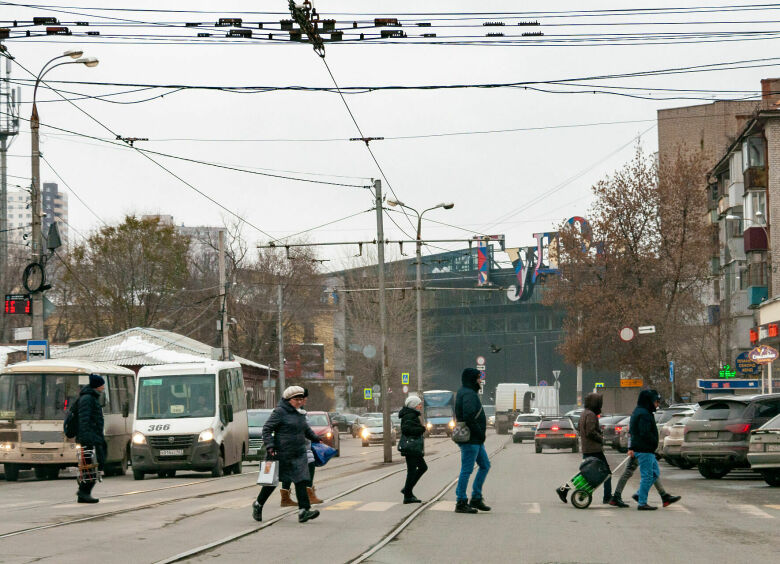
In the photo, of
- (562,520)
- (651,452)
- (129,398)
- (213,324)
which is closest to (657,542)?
(562,520)

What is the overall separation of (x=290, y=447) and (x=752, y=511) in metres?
6.73

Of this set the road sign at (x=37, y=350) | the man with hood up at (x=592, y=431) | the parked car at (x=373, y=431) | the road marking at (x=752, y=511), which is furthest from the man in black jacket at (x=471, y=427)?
the parked car at (x=373, y=431)

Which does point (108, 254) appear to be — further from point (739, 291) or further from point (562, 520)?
point (562, 520)

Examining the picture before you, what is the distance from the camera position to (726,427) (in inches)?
942

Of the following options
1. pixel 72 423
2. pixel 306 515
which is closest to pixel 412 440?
pixel 306 515

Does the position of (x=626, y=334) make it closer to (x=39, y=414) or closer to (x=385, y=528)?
(x=39, y=414)

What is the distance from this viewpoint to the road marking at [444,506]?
54.1ft

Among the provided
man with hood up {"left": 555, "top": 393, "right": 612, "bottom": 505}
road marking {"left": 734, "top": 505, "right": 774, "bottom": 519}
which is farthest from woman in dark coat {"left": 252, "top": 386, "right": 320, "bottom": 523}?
road marking {"left": 734, "top": 505, "right": 774, "bottom": 519}

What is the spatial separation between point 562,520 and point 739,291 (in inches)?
1726

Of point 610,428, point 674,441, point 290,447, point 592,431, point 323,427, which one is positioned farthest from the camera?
point 610,428

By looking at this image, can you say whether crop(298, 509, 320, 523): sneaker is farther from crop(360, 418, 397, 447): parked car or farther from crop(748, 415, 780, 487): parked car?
crop(360, 418, 397, 447): parked car

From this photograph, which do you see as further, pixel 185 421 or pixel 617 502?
pixel 185 421

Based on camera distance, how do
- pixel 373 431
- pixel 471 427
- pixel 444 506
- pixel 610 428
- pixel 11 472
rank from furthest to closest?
pixel 373 431
pixel 610 428
pixel 11 472
pixel 444 506
pixel 471 427

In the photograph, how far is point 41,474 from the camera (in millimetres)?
28734
